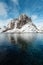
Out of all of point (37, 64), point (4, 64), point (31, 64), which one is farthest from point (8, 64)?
point (37, 64)

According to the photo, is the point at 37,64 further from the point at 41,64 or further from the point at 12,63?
the point at 12,63

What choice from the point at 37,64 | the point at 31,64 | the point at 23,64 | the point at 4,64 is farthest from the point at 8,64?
the point at 37,64

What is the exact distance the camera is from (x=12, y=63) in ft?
55.9

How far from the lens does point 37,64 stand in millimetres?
16484

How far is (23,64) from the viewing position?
1661 centimetres

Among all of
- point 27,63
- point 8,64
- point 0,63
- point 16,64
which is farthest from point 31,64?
point 0,63

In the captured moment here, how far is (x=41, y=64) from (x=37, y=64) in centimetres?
68

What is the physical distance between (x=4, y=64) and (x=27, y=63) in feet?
13.2

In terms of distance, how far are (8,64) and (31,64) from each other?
397cm

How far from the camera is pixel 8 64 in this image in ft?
54.2

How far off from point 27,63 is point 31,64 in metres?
0.86

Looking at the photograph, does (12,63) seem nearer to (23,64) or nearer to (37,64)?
(23,64)

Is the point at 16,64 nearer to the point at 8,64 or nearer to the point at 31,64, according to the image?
the point at 8,64

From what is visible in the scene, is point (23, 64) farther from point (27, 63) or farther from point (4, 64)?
point (4, 64)
